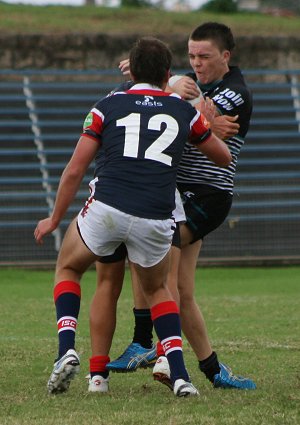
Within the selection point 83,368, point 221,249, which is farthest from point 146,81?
point 221,249

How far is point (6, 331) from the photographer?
8.78 m

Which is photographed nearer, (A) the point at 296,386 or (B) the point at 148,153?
(B) the point at 148,153

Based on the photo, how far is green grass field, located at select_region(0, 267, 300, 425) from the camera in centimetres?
497

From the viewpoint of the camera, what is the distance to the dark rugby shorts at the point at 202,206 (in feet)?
20.5

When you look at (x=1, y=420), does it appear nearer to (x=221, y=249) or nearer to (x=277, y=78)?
(x=221, y=249)

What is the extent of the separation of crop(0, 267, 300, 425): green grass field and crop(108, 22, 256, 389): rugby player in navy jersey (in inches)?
8.7

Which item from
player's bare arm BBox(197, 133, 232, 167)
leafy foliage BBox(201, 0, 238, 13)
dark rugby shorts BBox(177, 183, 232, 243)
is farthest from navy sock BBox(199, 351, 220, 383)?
leafy foliage BBox(201, 0, 238, 13)

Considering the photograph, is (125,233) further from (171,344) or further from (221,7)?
(221,7)

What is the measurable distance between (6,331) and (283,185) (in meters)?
8.93

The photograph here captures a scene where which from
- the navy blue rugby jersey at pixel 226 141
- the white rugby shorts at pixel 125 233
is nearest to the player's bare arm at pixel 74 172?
the white rugby shorts at pixel 125 233

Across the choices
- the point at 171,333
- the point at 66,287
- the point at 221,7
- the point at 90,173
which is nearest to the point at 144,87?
the point at 66,287

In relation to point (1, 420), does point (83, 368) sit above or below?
below

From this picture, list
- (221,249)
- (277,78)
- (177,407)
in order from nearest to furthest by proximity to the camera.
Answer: (177,407) < (221,249) < (277,78)

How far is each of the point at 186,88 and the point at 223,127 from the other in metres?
0.30
